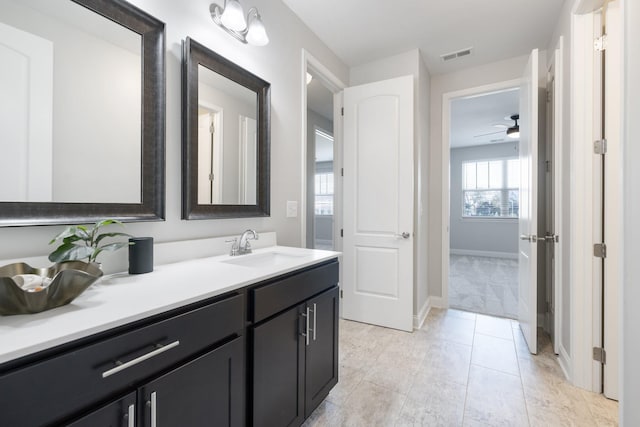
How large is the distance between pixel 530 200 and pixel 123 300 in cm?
262

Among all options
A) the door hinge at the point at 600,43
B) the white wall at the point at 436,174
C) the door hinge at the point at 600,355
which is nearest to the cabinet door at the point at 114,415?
the door hinge at the point at 600,355

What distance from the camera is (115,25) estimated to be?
1196mm

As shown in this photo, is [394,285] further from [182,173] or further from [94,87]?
[94,87]

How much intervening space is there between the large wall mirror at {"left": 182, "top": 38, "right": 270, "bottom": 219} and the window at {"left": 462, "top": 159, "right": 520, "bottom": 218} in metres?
6.30

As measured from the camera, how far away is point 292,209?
221 cm

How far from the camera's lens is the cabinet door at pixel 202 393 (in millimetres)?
781

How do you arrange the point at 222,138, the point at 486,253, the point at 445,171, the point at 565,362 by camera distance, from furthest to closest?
1. the point at 486,253
2. the point at 445,171
3. the point at 565,362
4. the point at 222,138

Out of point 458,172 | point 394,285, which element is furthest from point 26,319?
point 458,172

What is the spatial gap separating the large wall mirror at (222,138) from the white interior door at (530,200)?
1981 millimetres

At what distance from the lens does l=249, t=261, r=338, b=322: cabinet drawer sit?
3.64ft

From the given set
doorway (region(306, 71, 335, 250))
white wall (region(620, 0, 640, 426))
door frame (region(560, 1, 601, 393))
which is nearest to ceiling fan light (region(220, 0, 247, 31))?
doorway (region(306, 71, 335, 250))

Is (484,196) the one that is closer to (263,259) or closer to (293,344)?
(263,259)

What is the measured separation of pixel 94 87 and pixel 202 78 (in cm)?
52

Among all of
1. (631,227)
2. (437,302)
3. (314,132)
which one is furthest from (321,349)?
(314,132)
